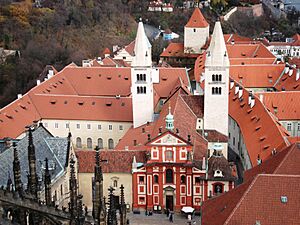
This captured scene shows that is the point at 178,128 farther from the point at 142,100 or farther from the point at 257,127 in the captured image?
the point at 142,100

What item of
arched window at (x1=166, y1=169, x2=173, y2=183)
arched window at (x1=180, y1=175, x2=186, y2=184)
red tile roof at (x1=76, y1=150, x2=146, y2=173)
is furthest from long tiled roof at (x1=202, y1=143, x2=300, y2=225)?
red tile roof at (x1=76, y1=150, x2=146, y2=173)

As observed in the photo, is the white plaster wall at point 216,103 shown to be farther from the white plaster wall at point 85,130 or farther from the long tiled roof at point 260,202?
the long tiled roof at point 260,202

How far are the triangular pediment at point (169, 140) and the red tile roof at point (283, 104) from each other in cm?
1328

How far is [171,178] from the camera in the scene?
46031mm

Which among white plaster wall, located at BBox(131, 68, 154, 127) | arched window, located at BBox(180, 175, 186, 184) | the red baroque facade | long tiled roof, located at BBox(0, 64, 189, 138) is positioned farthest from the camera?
long tiled roof, located at BBox(0, 64, 189, 138)

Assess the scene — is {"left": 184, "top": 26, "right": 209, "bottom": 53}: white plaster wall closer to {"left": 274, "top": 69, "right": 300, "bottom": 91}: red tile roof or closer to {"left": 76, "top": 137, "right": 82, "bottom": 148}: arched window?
{"left": 274, "top": 69, "right": 300, "bottom": 91}: red tile roof

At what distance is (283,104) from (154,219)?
18244mm

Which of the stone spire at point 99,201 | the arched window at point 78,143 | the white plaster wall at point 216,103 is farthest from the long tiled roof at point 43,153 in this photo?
the stone spire at point 99,201

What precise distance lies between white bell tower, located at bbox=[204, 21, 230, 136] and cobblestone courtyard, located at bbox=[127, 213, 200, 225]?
9.79 metres

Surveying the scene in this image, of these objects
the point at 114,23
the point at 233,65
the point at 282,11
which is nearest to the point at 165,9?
the point at 114,23

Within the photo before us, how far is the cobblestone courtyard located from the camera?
146ft

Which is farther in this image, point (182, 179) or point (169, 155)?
point (182, 179)

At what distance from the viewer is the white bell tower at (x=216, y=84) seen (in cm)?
5003

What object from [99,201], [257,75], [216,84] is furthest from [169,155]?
[257,75]
